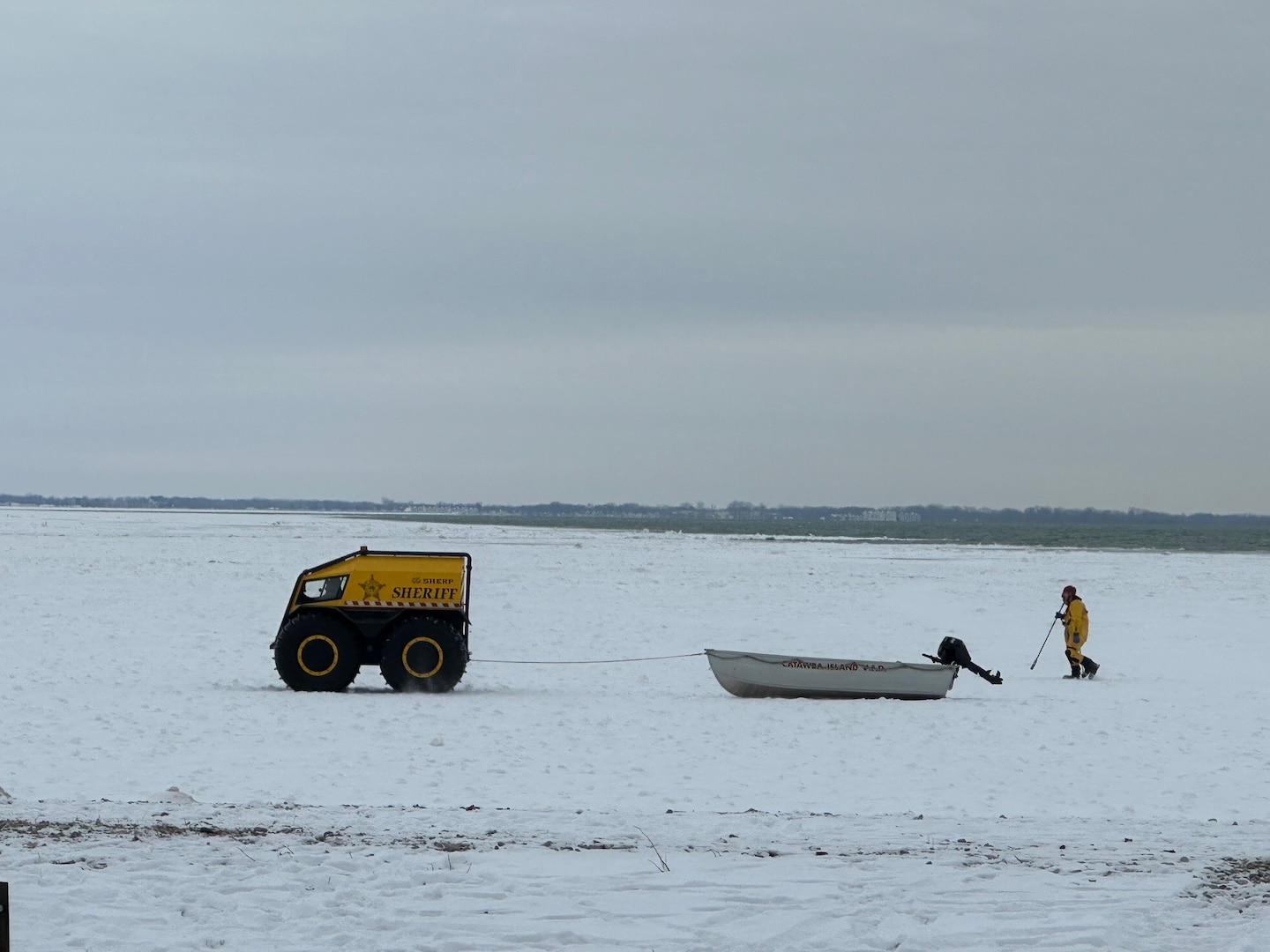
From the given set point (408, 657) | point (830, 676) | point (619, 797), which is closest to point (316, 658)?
point (408, 657)

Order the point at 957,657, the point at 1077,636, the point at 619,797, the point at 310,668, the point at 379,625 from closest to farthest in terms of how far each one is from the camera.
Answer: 1. the point at 619,797
2. the point at 310,668
3. the point at 379,625
4. the point at 957,657
5. the point at 1077,636

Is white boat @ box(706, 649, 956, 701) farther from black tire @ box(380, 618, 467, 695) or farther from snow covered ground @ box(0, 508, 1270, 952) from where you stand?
black tire @ box(380, 618, 467, 695)

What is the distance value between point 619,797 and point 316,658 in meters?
6.73

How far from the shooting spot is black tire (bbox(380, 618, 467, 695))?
1642 centimetres

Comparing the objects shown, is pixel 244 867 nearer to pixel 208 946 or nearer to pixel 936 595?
pixel 208 946

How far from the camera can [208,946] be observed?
6551 millimetres

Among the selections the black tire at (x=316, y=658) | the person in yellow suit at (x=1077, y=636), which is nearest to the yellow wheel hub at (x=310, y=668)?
the black tire at (x=316, y=658)

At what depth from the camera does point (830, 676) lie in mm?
16484

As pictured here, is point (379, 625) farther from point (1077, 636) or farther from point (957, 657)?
point (1077, 636)

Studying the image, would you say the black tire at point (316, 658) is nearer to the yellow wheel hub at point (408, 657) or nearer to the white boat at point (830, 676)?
the yellow wheel hub at point (408, 657)

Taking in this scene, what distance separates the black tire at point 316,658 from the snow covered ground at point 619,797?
42 cm

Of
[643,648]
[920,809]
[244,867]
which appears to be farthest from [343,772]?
[643,648]

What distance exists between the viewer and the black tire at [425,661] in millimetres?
16422

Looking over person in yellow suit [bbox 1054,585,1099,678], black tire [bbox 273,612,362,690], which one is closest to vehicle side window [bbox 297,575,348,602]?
black tire [bbox 273,612,362,690]
